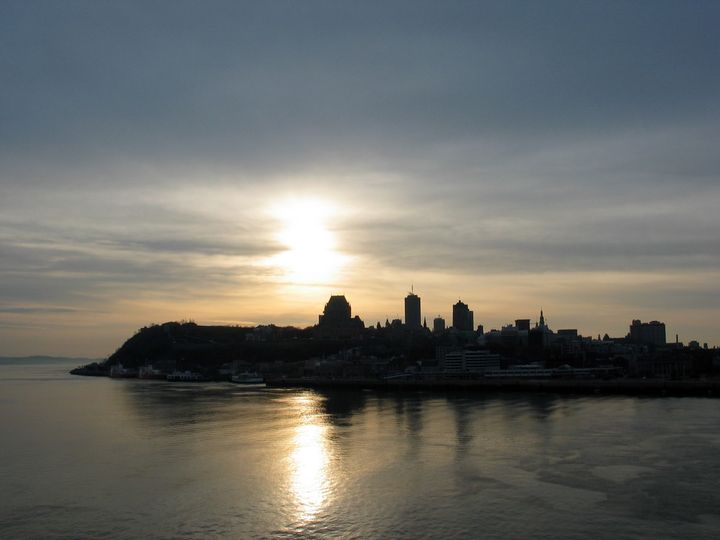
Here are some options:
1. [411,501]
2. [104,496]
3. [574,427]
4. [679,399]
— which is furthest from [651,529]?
[679,399]

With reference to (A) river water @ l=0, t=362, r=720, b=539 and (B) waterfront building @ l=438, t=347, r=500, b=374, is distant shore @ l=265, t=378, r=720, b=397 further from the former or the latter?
(A) river water @ l=0, t=362, r=720, b=539

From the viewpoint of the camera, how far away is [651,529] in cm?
3228

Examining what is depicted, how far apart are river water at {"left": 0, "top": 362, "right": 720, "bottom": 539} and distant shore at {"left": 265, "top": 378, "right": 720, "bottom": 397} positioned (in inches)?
2092

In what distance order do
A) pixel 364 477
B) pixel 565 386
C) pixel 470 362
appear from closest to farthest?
1. pixel 364 477
2. pixel 565 386
3. pixel 470 362

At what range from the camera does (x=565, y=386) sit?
146 metres

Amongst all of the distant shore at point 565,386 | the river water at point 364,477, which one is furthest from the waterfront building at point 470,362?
the river water at point 364,477

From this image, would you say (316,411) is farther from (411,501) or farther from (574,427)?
(411,501)

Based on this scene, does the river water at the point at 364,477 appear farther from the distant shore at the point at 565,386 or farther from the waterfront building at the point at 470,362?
the waterfront building at the point at 470,362

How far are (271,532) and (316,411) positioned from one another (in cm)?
6520

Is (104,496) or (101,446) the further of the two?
(101,446)

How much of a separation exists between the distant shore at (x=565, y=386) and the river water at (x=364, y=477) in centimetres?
5312

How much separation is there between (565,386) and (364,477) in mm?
112581

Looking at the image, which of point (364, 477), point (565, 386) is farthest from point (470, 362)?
point (364, 477)

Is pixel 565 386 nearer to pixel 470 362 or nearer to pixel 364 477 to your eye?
pixel 470 362
